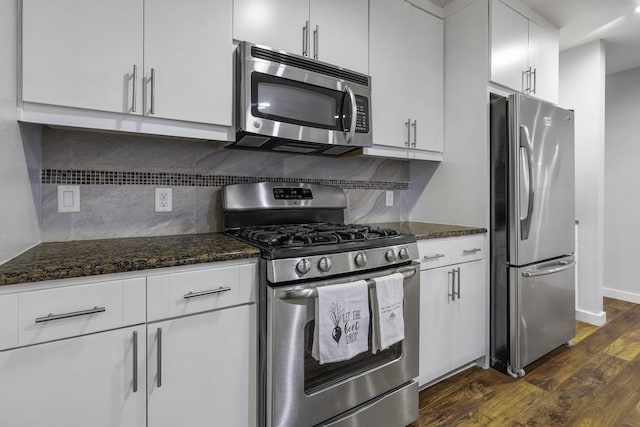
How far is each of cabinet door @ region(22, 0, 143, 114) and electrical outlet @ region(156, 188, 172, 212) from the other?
1.48ft

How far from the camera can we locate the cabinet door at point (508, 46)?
7.09 feet

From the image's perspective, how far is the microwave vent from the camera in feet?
5.09

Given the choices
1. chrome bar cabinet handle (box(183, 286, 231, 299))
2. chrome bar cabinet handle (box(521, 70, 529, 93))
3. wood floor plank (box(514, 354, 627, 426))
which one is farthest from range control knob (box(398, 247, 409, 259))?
chrome bar cabinet handle (box(521, 70, 529, 93))

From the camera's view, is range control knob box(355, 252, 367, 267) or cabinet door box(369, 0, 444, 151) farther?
cabinet door box(369, 0, 444, 151)

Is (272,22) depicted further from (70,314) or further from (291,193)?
(70,314)

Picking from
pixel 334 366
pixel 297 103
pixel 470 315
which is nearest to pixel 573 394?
pixel 470 315

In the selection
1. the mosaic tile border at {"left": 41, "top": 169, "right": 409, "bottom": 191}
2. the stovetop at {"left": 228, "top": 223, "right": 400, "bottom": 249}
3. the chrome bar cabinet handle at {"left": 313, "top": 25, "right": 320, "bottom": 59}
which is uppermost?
the chrome bar cabinet handle at {"left": 313, "top": 25, "right": 320, "bottom": 59}

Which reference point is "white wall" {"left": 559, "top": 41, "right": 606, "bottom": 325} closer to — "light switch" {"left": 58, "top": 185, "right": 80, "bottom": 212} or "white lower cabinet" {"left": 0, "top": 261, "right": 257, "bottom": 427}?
"white lower cabinet" {"left": 0, "top": 261, "right": 257, "bottom": 427}

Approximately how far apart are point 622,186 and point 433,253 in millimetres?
3125

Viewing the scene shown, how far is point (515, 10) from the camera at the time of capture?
2.29m

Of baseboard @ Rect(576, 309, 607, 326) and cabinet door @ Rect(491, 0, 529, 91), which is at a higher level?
cabinet door @ Rect(491, 0, 529, 91)

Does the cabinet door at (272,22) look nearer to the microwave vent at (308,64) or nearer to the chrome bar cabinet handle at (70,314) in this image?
the microwave vent at (308,64)

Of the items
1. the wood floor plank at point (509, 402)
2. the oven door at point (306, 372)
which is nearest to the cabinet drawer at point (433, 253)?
the oven door at point (306, 372)

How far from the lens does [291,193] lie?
195 cm
